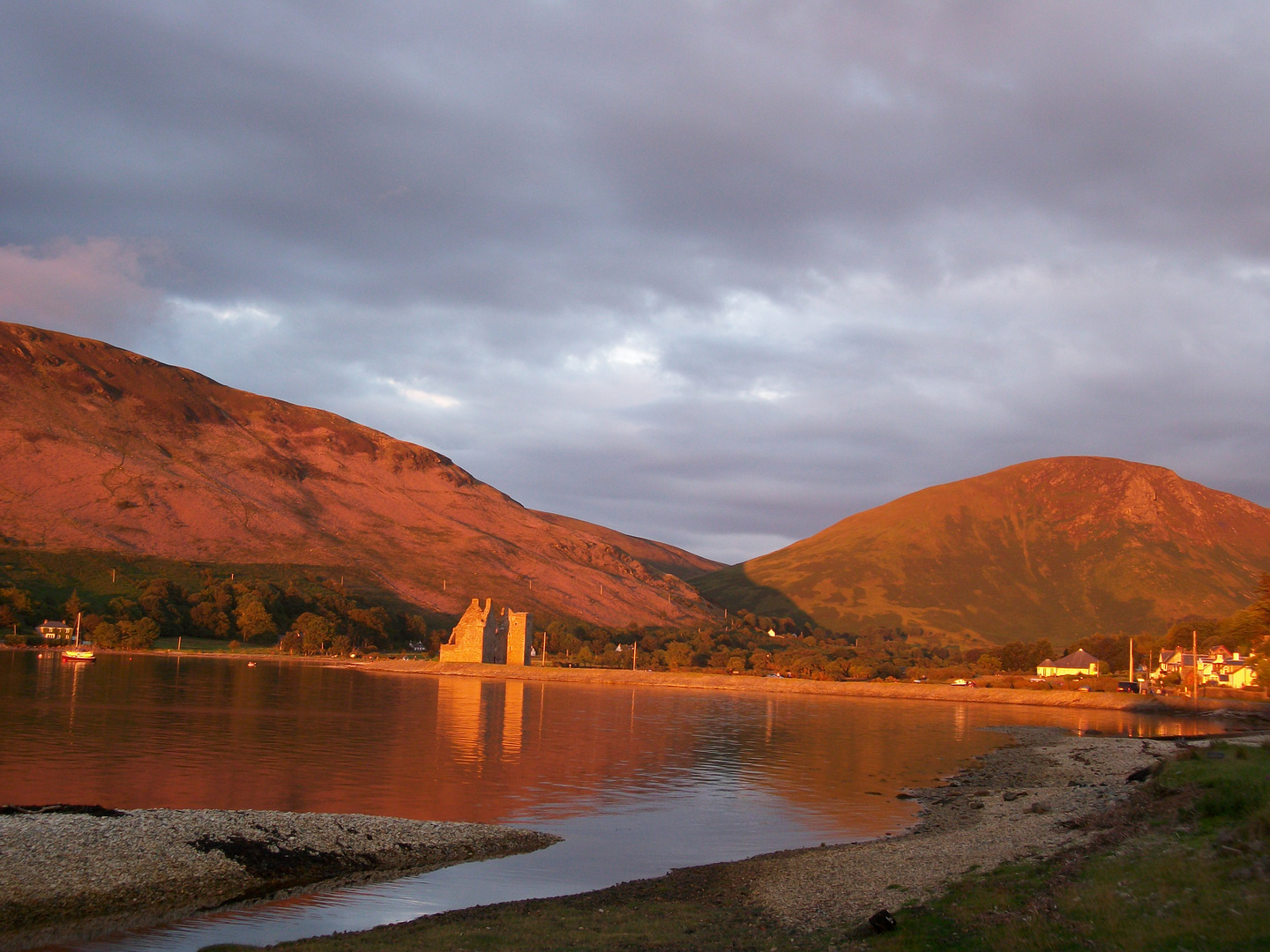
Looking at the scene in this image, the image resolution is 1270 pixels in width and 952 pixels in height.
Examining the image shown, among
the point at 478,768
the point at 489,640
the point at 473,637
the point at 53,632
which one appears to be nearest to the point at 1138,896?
the point at 478,768

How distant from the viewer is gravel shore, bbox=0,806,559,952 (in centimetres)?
1355

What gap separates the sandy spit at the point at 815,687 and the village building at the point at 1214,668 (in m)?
11.0

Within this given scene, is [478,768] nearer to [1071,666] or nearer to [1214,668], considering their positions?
[1214,668]

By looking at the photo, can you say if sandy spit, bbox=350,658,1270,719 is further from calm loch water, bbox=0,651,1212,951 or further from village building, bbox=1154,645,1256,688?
village building, bbox=1154,645,1256,688

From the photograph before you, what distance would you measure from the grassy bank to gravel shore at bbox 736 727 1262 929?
0.50 metres

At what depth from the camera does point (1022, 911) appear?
37.1 feet

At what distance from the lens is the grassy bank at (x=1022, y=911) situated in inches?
384

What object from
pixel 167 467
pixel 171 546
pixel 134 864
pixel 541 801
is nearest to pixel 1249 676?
pixel 541 801

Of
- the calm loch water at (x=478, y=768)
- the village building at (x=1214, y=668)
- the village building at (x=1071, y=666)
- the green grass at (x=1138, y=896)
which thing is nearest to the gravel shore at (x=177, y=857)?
the calm loch water at (x=478, y=768)

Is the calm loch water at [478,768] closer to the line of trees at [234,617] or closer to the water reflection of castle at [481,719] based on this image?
the water reflection of castle at [481,719]

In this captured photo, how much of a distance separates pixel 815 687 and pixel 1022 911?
8692 centimetres

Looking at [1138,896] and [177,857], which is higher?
[1138,896]

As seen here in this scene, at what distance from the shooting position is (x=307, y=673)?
87500mm

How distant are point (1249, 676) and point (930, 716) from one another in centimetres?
4000
